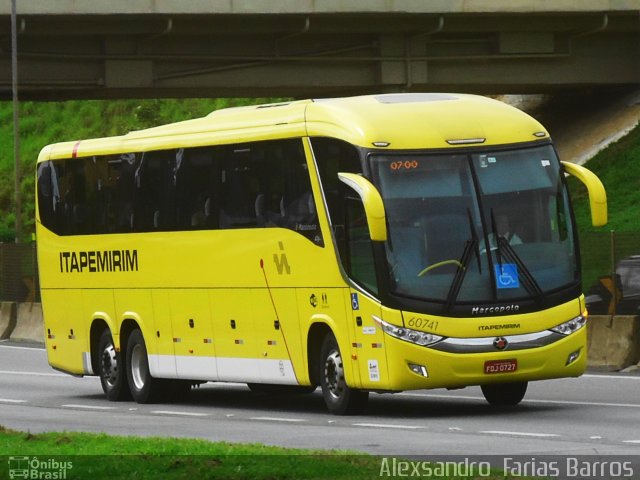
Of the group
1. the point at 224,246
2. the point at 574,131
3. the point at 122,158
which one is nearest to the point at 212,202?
the point at 224,246

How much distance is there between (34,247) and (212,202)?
22255 mm

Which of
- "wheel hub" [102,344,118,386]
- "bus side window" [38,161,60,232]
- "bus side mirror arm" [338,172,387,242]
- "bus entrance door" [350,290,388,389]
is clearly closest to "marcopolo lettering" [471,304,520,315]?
"bus entrance door" [350,290,388,389]

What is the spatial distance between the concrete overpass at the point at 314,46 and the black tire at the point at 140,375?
81.6 ft

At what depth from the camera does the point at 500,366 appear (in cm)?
1936

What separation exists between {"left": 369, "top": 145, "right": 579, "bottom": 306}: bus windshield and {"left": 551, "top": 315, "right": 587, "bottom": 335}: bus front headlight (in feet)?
1.26

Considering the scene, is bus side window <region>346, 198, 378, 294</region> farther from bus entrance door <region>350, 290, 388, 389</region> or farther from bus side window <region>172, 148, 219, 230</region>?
bus side window <region>172, 148, 219, 230</region>

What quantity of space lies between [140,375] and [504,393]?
17.8 feet

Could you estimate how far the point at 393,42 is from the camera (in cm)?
5462

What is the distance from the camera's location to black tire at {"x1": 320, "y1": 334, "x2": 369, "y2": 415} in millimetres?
20094

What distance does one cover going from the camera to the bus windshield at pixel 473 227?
19.4 metres

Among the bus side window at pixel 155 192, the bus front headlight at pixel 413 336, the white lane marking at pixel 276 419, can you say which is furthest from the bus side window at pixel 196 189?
the bus front headlight at pixel 413 336

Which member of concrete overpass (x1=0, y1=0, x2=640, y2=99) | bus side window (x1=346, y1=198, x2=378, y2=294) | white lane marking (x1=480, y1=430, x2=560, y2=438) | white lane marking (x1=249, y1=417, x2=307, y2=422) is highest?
concrete overpass (x1=0, y1=0, x2=640, y2=99)

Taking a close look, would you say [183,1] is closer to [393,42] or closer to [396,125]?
[393,42]

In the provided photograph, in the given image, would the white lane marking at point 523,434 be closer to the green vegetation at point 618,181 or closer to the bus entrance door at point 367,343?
the bus entrance door at point 367,343
